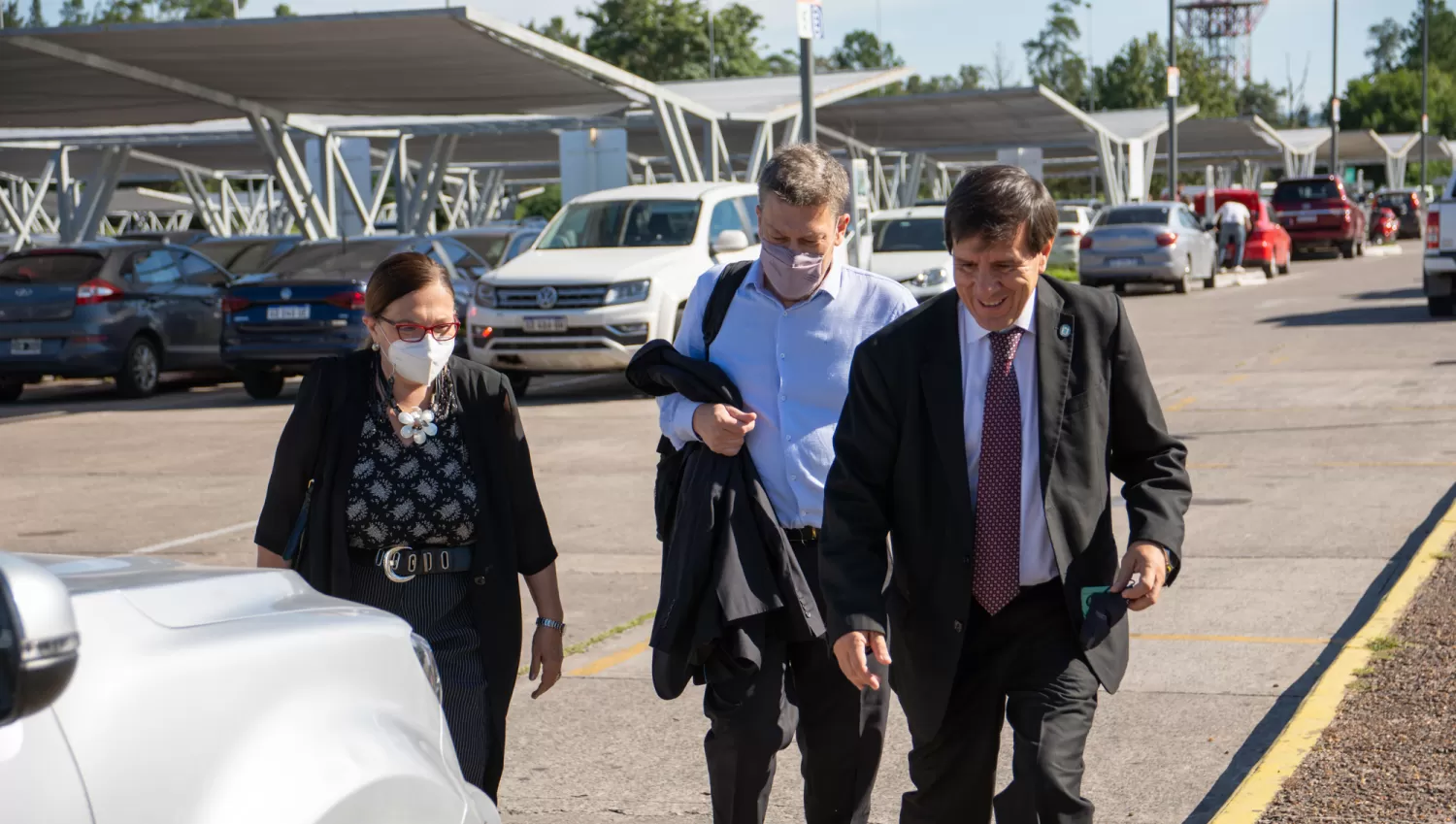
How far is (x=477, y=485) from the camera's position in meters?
4.11

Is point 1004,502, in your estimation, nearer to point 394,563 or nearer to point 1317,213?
point 394,563

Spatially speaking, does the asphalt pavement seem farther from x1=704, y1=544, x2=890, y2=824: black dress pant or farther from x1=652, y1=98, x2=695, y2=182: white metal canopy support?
x1=652, y1=98, x2=695, y2=182: white metal canopy support

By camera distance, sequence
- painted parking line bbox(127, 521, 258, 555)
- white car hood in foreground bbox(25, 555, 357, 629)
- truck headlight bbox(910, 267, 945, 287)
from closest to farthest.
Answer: white car hood in foreground bbox(25, 555, 357, 629), painted parking line bbox(127, 521, 258, 555), truck headlight bbox(910, 267, 945, 287)

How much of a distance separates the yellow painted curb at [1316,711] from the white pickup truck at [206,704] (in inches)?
103

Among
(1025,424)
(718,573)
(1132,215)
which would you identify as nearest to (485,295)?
(718,573)

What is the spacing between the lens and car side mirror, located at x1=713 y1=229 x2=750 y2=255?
1443cm

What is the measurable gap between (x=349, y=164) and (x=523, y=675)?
33.6 m

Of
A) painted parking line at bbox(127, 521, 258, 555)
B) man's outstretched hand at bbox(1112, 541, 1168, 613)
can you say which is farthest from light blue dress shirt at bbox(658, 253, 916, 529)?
painted parking line at bbox(127, 521, 258, 555)

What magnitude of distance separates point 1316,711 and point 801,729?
211cm

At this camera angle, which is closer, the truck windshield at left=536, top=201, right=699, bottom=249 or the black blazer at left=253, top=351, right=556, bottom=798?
the black blazer at left=253, top=351, right=556, bottom=798

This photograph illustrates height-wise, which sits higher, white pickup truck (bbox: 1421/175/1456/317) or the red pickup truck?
white pickup truck (bbox: 1421/175/1456/317)

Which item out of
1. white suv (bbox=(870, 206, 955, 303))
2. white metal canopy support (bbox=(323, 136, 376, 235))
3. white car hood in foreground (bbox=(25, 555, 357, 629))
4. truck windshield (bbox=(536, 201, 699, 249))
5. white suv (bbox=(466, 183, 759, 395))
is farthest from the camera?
white metal canopy support (bbox=(323, 136, 376, 235))

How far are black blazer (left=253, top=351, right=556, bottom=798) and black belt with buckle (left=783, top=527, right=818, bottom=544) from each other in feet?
1.96

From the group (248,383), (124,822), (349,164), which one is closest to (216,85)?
(248,383)
